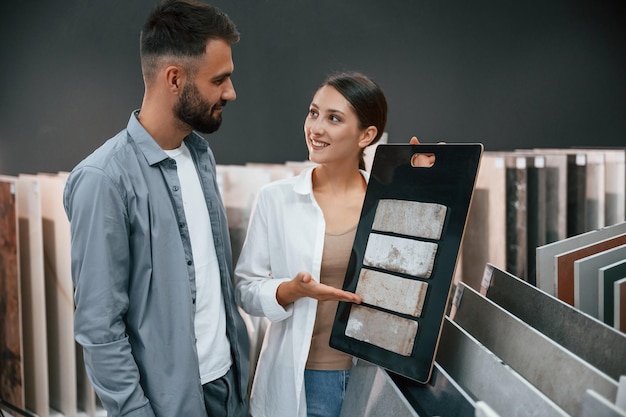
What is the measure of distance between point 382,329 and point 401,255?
0.15 m

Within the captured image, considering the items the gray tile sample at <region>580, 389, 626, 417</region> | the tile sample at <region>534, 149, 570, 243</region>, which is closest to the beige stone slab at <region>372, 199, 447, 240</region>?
the gray tile sample at <region>580, 389, 626, 417</region>

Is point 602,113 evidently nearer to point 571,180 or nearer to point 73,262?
point 571,180

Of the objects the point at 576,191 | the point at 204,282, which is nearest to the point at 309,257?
the point at 204,282

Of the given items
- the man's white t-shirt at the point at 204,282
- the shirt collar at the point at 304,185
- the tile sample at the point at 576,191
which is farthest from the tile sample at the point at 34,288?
the tile sample at the point at 576,191

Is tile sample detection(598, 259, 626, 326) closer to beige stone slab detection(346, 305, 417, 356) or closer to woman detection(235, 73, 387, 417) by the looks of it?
beige stone slab detection(346, 305, 417, 356)

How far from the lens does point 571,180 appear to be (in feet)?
10.4

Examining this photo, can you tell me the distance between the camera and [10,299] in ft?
9.52

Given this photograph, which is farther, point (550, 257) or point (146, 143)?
point (146, 143)

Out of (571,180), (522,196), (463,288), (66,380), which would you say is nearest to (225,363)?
(463,288)

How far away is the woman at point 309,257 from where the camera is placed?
157 cm

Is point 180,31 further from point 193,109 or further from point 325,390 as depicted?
point 325,390

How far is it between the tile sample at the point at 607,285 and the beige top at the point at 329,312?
26.3 inches

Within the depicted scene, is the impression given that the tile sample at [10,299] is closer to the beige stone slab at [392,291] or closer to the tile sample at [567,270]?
the beige stone slab at [392,291]

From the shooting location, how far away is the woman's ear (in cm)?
165
